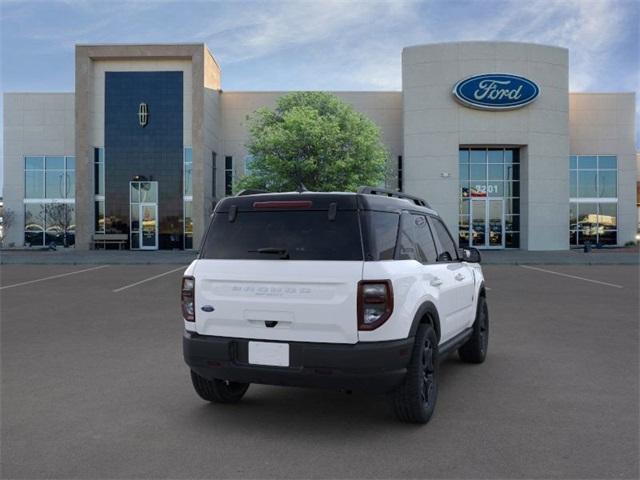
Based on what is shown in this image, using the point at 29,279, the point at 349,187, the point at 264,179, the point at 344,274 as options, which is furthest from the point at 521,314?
the point at 264,179

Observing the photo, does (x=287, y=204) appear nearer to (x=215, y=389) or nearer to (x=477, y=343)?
(x=215, y=389)

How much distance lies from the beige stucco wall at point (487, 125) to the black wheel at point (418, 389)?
28.2m

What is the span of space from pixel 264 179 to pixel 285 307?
25168 millimetres

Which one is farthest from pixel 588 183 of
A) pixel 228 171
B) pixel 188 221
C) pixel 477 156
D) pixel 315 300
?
pixel 315 300

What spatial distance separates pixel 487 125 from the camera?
31906mm

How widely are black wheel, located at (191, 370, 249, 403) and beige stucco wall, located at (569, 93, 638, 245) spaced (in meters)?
35.7

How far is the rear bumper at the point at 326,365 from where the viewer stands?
12.4 ft

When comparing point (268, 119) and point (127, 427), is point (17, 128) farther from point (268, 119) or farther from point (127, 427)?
point (127, 427)

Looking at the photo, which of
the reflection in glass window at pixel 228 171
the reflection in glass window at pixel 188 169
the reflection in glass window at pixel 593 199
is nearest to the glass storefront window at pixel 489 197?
the reflection in glass window at pixel 593 199

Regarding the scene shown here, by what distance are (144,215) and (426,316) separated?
31.8 meters

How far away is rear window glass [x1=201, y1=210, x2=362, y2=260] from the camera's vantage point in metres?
3.95

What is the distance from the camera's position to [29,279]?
16312 mm

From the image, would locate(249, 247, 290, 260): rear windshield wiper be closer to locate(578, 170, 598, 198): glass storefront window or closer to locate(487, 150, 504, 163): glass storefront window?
locate(487, 150, 504, 163): glass storefront window

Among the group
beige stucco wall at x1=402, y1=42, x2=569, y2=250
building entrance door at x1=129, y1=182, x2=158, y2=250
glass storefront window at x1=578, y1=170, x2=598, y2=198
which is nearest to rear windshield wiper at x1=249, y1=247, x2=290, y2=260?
beige stucco wall at x1=402, y1=42, x2=569, y2=250
